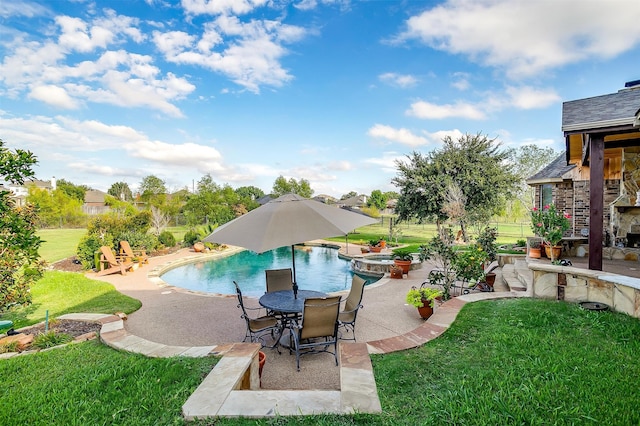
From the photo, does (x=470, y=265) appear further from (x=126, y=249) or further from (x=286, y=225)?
(x=126, y=249)

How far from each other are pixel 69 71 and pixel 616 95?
16092 mm

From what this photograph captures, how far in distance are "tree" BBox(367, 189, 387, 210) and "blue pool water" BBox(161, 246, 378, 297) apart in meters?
24.9

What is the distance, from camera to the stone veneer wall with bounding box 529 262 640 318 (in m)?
4.00

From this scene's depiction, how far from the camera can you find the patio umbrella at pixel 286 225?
4.20m

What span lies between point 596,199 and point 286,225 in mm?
4677

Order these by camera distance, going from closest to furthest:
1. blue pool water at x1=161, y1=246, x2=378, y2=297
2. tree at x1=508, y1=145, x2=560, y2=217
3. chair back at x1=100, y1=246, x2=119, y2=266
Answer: blue pool water at x1=161, y1=246, x2=378, y2=297
chair back at x1=100, y1=246, x2=119, y2=266
tree at x1=508, y1=145, x2=560, y2=217

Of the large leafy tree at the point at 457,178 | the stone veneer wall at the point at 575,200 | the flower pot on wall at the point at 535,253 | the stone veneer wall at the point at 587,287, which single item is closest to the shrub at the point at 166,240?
the large leafy tree at the point at 457,178

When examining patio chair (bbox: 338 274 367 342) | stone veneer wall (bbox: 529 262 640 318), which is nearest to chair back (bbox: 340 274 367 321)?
patio chair (bbox: 338 274 367 342)

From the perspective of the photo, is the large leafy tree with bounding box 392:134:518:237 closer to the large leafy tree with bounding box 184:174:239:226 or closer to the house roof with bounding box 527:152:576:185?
the house roof with bounding box 527:152:576:185

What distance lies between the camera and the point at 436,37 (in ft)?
36.8

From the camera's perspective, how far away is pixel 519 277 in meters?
6.92

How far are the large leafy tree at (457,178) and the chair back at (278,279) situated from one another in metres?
13.7

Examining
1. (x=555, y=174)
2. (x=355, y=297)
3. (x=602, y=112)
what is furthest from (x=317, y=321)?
(x=555, y=174)

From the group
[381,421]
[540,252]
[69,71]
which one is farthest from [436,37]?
[69,71]
